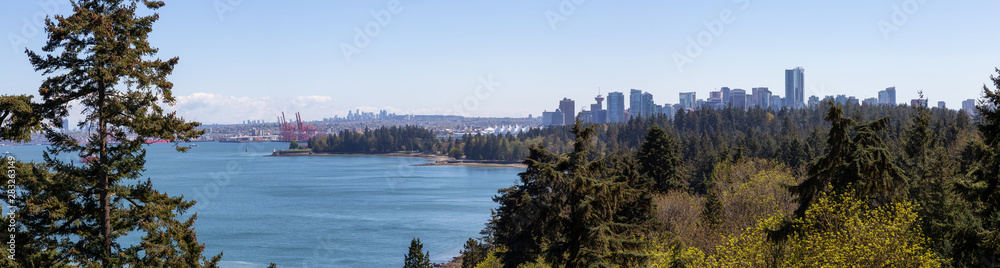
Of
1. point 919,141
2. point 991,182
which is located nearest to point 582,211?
point 991,182

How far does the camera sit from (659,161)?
3528cm

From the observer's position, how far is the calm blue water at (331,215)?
165 ft

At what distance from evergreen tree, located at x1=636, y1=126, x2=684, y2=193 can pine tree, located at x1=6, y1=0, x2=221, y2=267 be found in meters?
26.5

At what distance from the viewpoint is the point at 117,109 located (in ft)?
34.6

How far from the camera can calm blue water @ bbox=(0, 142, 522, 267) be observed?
50312 millimetres

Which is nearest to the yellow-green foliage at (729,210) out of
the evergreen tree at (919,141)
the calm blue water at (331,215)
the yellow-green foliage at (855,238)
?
the evergreen tree at (919,141)

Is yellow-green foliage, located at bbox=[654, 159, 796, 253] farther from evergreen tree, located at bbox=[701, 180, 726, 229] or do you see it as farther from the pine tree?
the pine tree

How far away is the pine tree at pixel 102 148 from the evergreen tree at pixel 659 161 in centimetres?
2655

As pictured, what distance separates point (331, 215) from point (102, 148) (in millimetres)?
60009

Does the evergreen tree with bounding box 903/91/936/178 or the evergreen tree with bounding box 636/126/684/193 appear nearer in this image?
the evergreen tree with bounding box 903/91/936/178

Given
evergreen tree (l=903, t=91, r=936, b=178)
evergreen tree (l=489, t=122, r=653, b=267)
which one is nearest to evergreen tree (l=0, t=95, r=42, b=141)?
evergreen tree (l=489, t=122, r=653, b=267)

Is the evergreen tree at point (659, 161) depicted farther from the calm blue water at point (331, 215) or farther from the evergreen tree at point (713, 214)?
the calm blue water at point (331, 215)

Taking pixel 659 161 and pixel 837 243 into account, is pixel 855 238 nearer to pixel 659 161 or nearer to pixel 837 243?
pixel 837 243

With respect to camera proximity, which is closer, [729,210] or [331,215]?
[729,210]
